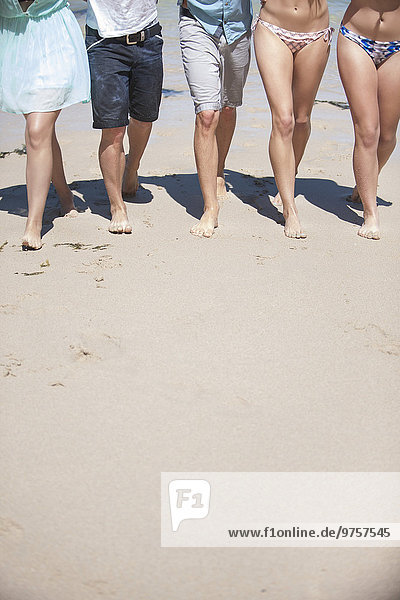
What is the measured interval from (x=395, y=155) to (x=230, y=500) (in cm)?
454

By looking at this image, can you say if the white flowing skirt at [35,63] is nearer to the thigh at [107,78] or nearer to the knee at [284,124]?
the thigh at [107,78]

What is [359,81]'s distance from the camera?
3.95m

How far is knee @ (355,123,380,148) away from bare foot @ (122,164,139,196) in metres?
1.57

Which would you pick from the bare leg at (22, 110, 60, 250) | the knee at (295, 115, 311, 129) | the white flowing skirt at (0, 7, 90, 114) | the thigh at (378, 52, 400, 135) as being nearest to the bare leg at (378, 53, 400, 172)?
the thigh at (378, 52, 400, 135)

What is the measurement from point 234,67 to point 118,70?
0.77 meters

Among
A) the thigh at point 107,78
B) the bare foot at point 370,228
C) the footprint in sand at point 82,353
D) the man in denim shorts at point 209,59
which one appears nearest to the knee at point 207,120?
the man in denim shorts at point 209,59

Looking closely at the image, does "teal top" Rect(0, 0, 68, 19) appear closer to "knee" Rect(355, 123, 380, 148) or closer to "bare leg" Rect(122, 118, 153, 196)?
"bare leg" Rect(122, 118, 153, 196)

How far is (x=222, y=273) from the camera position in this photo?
3.43 metres

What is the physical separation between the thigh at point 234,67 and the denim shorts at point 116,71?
0.42 metres

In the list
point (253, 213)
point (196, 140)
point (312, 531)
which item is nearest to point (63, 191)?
point (196, 140)

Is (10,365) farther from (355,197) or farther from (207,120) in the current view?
(355,197)

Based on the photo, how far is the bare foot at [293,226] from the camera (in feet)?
13.1

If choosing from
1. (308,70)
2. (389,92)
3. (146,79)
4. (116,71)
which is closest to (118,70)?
(116,71)

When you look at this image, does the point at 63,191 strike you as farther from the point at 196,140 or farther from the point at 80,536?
the point at 80,536
